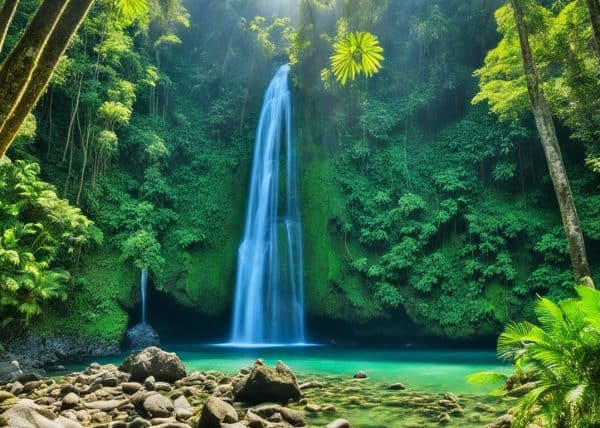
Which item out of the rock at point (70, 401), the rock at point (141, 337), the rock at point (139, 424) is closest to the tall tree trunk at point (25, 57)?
the rock at point (139, 424)

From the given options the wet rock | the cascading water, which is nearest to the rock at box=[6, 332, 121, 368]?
the cascading water

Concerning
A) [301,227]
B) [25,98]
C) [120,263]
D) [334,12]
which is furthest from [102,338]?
[334,12]

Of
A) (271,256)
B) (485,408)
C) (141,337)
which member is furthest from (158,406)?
(271,256)

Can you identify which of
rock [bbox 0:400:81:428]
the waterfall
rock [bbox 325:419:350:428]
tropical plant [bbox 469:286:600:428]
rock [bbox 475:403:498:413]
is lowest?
rock [bbox 475:403:498:413]

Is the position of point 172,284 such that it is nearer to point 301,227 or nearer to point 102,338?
point 102,338

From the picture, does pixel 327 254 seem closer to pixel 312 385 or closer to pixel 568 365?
pixel 312 385

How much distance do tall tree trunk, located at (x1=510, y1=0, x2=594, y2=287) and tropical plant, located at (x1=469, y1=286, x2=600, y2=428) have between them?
11.4ft

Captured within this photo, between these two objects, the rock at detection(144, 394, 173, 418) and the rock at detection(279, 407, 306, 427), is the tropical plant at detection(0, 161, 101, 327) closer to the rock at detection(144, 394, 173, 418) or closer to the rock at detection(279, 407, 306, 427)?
the rock at detection(144, 394, 173, 418)

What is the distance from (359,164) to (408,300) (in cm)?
674

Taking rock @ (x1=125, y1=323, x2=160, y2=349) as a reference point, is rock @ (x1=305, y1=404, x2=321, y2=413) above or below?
below

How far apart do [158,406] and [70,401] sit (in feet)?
5.35

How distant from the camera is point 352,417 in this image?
6.08 m

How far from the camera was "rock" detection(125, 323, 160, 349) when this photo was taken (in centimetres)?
1576

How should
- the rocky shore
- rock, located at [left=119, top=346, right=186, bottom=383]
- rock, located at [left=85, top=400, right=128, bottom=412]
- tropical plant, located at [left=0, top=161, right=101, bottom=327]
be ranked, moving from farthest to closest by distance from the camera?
tropical plant, located at [left=0, top=161, right=101, bottom=327]
rock, located at [left=119, top=346, right=186, bottom=383]
rock, located at [left=85, top=400, right=128, bottom=412]
the rocky shore
